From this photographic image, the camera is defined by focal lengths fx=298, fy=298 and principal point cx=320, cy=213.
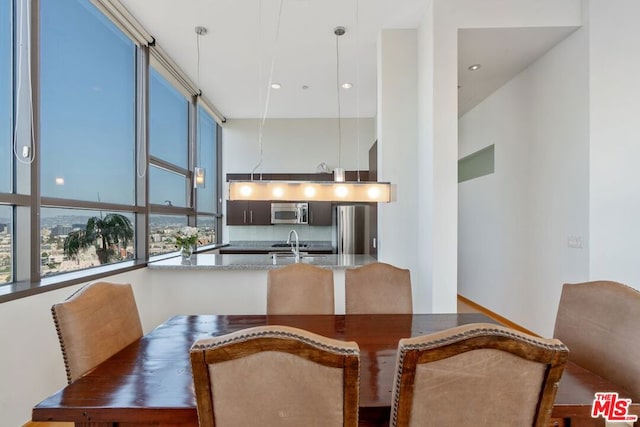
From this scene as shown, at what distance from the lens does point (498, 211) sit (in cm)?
393

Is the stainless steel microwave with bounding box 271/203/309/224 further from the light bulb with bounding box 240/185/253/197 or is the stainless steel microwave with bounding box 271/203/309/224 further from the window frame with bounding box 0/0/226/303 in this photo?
the light bulb with bounding box 240/185/253/197

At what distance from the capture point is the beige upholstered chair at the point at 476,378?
31.0 inches

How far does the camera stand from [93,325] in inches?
50.8

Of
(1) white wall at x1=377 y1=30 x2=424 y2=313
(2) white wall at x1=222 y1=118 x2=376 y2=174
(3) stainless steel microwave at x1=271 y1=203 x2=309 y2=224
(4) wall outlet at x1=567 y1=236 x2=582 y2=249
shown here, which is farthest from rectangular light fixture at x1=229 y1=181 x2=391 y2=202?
(2) white wall at x1=222 y1=118 x2=376 y2=174

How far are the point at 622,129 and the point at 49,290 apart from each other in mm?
4564

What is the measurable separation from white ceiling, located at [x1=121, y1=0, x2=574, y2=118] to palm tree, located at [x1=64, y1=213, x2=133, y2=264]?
1.95 meters

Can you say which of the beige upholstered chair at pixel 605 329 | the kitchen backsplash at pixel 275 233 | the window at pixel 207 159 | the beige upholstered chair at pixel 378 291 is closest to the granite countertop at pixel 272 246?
the kitchen backsplash at pixel 275 233

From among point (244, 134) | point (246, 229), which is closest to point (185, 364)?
point (246, 229)

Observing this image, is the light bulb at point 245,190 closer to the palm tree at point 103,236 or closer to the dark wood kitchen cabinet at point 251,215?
the palm tree at point 103,236

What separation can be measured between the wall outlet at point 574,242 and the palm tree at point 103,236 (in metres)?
4.32

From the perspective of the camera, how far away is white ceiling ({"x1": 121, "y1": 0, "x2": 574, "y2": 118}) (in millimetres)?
2721

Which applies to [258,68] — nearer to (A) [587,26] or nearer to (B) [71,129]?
(B) [71,129]

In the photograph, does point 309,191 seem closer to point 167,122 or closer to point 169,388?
point 169,388

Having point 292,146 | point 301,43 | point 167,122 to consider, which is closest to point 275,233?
point 292,146
